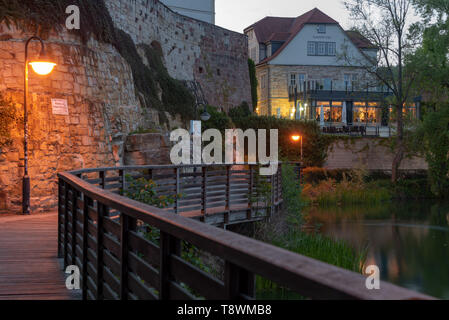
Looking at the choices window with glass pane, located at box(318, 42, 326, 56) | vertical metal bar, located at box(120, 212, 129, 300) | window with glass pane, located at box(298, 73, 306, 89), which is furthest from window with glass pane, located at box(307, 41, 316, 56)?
vertical metal bar, located at box(120, 212, 129, 300)

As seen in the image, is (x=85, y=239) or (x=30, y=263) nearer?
(x=85, y=239)

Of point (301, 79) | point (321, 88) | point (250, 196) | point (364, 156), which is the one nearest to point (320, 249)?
point (250, 196)

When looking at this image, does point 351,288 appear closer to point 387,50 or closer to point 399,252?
point 399,252

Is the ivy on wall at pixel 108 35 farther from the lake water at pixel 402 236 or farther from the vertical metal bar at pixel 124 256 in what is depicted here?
the vertical metal bar at pixel 124 256

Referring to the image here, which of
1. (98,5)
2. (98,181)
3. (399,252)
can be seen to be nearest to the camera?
(98,181)

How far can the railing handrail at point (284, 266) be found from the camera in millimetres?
1516

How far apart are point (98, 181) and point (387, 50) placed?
29623 millimetres

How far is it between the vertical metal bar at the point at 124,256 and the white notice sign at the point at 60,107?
11.7 m

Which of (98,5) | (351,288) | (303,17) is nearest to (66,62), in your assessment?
(98,5)

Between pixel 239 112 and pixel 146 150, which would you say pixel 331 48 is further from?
pixel 146 150

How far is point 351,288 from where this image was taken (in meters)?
A: 1.51

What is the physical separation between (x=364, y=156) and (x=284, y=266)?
37.0m

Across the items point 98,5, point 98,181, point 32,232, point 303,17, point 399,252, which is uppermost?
point 303,17

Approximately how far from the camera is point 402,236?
74.0 feet
